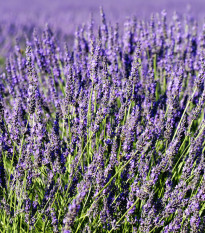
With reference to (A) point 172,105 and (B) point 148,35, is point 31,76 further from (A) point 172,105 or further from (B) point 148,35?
(B) point 148,35

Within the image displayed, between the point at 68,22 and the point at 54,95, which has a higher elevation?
the point at 68,22

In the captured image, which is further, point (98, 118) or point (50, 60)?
point (50, 60)

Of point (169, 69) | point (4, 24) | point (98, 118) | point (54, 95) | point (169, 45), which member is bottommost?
point (98, 118)

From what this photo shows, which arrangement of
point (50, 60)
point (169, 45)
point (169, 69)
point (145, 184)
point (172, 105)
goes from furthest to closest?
point (169, 45) < point (50, 60) < point (169, 69) < point (172, 105) < point (145, 184)

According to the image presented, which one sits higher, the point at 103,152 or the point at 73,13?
the point at 73,13

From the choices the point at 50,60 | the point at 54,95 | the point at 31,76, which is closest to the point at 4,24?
the point at 50,60

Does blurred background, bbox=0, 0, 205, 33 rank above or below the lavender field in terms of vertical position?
above

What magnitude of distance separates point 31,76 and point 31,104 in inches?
9.1

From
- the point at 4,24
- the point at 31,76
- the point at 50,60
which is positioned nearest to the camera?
the point at 31,76

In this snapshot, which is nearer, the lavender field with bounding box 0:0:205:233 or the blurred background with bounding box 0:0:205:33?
the lavender field with bounding box 0:0:205:233

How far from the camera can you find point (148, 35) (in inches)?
138

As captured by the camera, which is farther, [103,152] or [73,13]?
[73,13]

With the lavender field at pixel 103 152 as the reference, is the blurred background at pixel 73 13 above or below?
above

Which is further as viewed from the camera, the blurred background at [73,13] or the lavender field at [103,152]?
the blurred background at [73,13]
